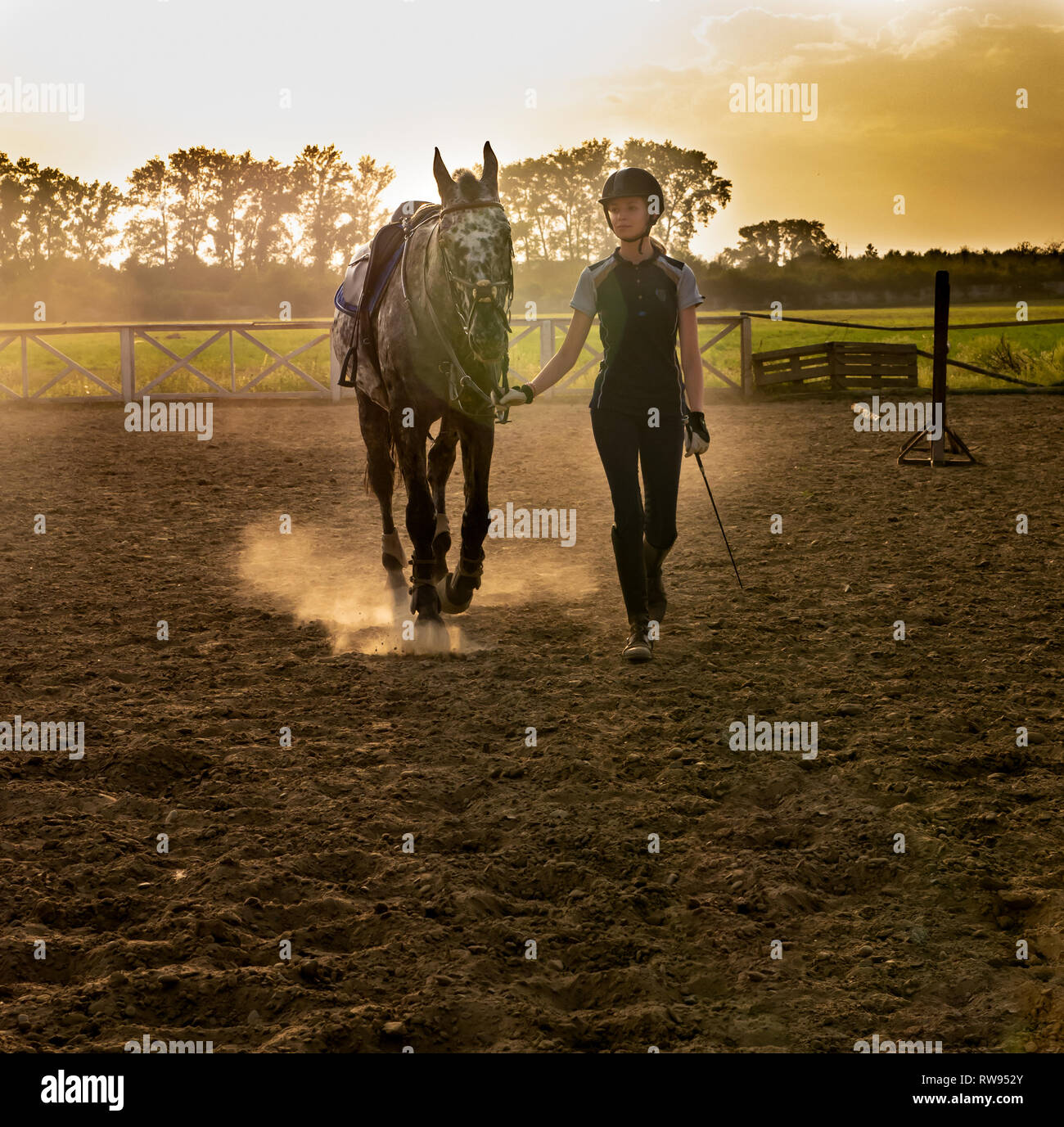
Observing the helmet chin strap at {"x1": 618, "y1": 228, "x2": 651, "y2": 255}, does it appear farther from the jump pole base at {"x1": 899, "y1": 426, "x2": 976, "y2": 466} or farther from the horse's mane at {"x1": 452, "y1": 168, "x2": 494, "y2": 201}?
the jump pole base at {"x1": 899, "y1": 426, "x2": 976, "y2": 466}

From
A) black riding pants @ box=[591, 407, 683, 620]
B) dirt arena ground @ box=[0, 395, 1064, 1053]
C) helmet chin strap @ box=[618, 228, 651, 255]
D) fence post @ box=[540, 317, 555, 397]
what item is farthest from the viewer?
fence post @ box=[540, 317, 555, 397]

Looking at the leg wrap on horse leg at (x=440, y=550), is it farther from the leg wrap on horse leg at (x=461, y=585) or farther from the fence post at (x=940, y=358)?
the fence post at (x=940, y=358)

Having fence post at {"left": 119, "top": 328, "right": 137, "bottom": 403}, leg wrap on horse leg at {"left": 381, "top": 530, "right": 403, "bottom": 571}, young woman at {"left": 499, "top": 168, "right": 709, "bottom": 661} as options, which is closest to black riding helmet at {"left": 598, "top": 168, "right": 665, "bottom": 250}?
young woman at {"left": 499, "top": 168, "right": 709, "bottom": 661}

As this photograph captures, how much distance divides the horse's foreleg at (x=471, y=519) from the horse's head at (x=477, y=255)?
0.60 m

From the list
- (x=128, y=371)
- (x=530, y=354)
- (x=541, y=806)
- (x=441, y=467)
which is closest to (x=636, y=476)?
(x=541, y=806)

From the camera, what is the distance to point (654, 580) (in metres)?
5.68

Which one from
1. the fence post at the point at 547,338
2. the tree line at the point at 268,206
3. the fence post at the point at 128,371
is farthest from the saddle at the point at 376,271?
the tree line at the point at 268,206

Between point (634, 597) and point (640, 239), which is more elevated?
point (640, 239)

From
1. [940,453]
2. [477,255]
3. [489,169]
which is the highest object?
[489,169]

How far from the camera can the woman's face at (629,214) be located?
5.02 metres

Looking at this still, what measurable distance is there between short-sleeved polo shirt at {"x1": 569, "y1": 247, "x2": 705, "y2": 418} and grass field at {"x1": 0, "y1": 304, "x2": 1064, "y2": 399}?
13031 mm

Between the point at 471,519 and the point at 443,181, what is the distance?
1.76 m

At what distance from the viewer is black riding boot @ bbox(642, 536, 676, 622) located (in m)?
5.59

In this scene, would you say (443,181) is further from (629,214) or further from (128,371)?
(128,371)
